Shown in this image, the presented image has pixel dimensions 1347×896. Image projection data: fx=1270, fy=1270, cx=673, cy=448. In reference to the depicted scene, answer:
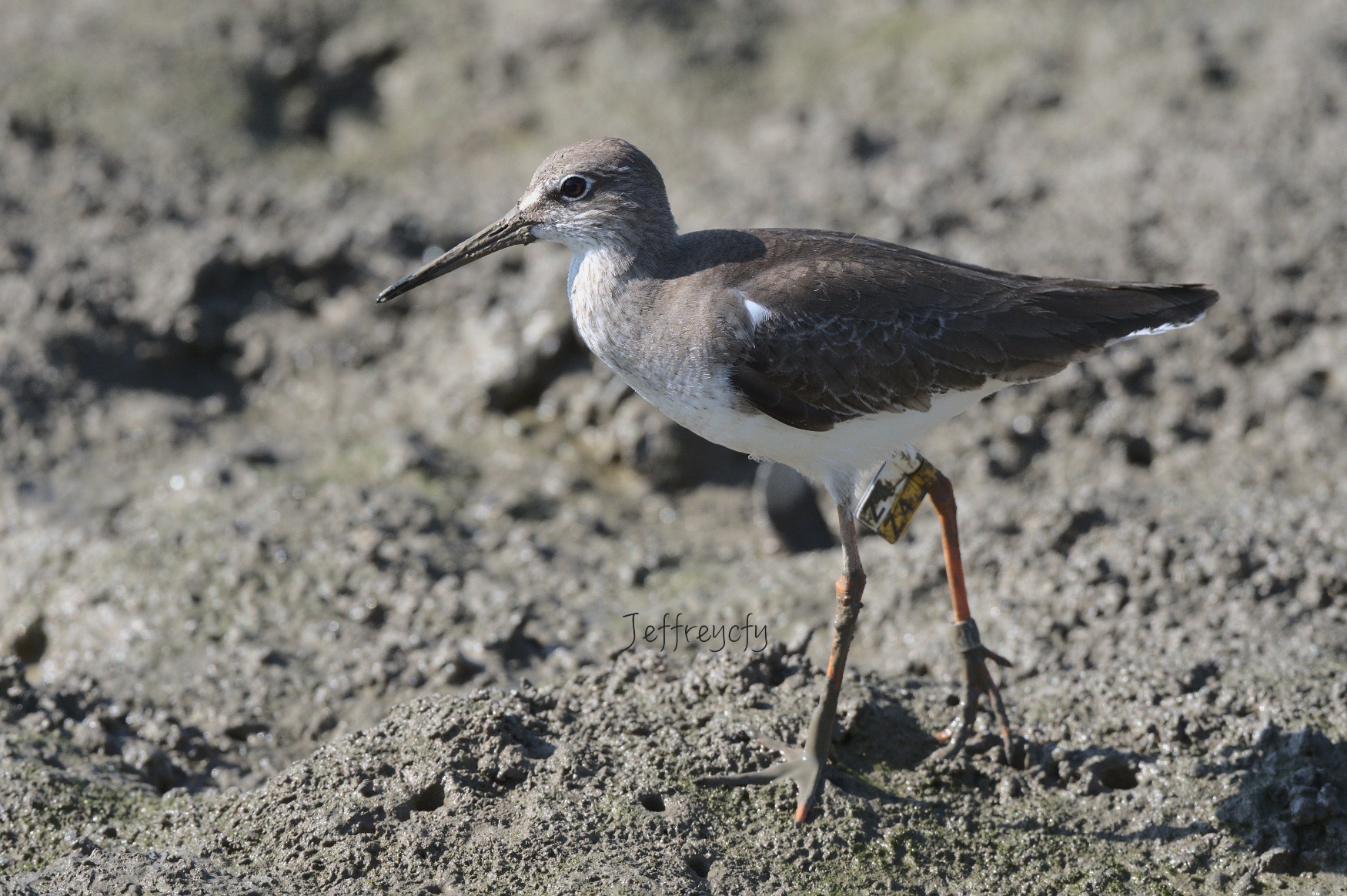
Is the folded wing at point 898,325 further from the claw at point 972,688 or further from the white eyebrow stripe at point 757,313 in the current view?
the claw at point 972,688

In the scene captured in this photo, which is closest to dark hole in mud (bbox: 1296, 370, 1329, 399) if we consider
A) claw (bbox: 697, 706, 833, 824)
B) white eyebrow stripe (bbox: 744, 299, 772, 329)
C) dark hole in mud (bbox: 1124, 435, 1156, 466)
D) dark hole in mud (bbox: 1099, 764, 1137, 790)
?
dark hole in mud (bbox: 1124, 435, 1156, 466)

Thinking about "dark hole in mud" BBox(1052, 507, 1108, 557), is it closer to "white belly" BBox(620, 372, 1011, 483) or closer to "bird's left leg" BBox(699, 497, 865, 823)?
"white belly" BBox(620, 372, 1011, 483)

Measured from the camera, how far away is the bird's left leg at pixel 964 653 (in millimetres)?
5570

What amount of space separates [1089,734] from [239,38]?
9654mm

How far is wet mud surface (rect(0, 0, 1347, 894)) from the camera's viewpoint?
5.13 meters

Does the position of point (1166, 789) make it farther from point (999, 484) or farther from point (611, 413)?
point (611, 413)

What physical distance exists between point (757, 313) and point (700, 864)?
2236 mm

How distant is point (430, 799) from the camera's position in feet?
16.7

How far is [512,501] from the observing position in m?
7.91

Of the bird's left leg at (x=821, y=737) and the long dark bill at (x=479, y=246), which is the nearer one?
the bird's left leg at (x=821, y=737)

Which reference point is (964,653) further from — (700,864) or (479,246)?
(479,246)

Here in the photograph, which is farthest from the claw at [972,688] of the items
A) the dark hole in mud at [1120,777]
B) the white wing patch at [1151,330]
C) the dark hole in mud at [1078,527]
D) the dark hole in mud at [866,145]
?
the dark hole in mud at [866,145]

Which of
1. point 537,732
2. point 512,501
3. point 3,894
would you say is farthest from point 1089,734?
point 3,894

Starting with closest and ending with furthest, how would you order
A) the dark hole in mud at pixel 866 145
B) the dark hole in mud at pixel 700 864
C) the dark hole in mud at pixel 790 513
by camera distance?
the dark hole in mud at pixel 700 864
the dark hole in mud at pixel 790 513
the dark hole in mud at pixel 866 145
